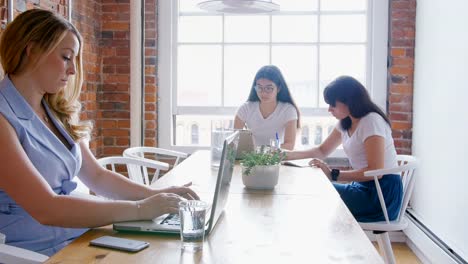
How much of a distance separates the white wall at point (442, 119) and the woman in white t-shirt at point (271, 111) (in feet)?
3.11

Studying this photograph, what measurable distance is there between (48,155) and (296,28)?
9.81 ft

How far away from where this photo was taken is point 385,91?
13.9ft

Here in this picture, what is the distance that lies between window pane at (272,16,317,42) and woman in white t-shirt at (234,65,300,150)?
1.88ft

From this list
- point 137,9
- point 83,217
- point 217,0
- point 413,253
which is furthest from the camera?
point 137,9

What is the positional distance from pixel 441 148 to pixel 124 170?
2.44 m

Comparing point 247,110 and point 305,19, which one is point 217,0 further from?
point 305,19

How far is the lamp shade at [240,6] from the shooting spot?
2695 mm

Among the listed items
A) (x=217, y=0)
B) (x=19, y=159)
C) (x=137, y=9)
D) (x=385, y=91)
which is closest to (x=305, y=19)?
(x=385, y=91)

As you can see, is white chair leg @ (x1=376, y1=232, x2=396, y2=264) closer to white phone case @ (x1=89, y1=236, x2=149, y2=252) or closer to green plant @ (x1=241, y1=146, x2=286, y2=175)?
green plant @ (x1=241, y1=146, x2=286, y2=175)

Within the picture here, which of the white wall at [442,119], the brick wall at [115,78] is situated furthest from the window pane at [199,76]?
the white wall at [442,119]

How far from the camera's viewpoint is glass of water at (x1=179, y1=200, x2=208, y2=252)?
132cm

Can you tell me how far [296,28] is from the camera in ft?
14.4

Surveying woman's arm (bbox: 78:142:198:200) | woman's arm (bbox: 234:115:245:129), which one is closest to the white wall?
woman's arm (bbox: 234:115:245:129)

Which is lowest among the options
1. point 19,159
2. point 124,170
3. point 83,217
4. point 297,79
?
point 124,170
